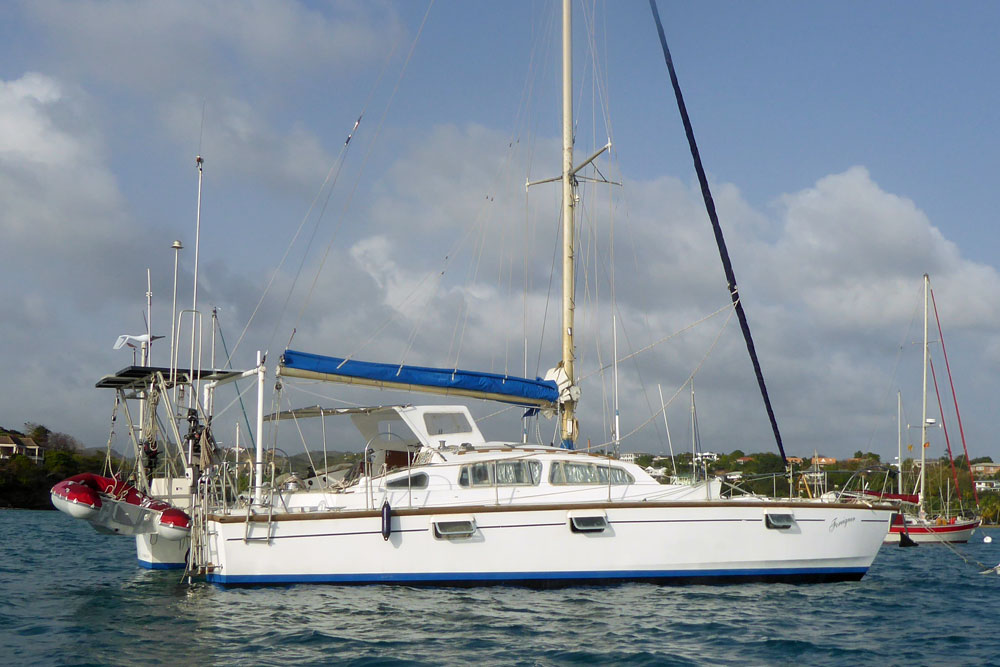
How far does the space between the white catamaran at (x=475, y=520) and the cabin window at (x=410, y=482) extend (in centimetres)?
2

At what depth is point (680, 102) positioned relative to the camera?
19.7 meters

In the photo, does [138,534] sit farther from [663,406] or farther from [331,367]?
[663,406]

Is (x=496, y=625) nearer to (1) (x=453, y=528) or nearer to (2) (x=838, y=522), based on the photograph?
(1) (x=453, y=528)

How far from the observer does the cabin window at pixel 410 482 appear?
15.3 m

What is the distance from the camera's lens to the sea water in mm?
10352

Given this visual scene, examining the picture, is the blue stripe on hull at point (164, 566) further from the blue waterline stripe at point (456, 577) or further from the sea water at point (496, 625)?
the blue waterline stripe at point (456, 577)

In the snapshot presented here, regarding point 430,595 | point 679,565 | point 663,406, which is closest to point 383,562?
point 430,595

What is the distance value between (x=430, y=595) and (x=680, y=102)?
479 inches

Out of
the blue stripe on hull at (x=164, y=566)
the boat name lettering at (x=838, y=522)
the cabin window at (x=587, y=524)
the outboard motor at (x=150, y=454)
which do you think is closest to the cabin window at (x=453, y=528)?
the cabin window at (x=587, y=524)

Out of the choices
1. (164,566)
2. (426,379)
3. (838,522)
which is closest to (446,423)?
(426,379)

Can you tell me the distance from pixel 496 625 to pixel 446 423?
5762 mm

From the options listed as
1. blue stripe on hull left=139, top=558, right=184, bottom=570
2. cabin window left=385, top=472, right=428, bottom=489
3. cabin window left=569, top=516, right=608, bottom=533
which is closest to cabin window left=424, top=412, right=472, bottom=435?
cabin window left=385, top=472, right=428, bottom=489

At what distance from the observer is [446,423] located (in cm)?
1703

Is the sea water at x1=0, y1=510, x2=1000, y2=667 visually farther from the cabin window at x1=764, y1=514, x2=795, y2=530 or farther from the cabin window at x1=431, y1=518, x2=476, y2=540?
the cabin window at x1=431, y1=518, x2=476, y2=540
